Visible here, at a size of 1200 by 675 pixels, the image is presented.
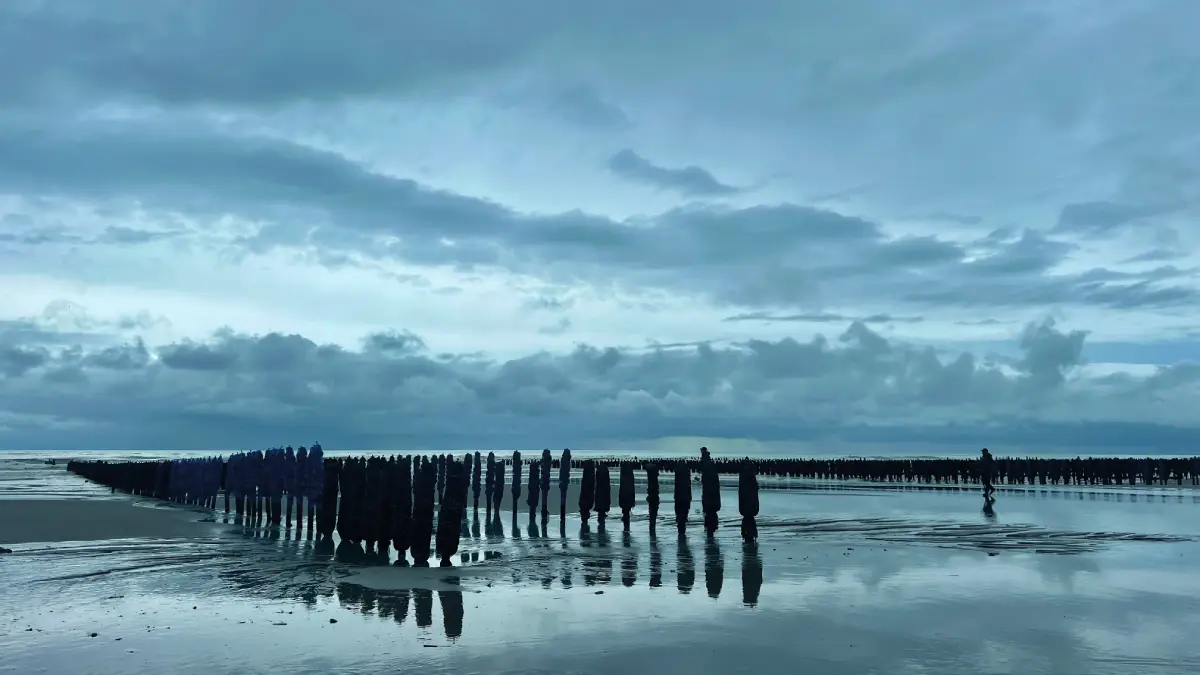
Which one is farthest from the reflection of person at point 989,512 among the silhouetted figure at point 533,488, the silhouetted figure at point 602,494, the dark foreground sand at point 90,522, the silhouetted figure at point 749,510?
the dark foreground sand at point 90,522

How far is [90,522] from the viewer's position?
94.5ft

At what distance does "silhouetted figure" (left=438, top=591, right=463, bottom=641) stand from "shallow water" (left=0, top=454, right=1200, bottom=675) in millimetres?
53

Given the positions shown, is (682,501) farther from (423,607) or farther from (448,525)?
(423,607)

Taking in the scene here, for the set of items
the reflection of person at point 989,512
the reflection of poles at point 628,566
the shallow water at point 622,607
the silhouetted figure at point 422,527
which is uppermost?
the silhouetted figure at point 422,527

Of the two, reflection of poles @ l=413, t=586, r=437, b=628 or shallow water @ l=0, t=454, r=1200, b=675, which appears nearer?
shallow water @ l=0, t=454, r=1200, b=675

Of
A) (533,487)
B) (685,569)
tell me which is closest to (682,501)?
(685,569)

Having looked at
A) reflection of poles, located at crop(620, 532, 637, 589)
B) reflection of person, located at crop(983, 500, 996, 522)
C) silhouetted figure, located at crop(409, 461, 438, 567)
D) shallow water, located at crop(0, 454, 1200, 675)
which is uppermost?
silhouetted figure, located at crop(409, 461, 438, 567)

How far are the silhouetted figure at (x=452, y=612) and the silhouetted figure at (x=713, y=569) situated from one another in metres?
4.11

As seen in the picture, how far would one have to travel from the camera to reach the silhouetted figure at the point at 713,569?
596 inches

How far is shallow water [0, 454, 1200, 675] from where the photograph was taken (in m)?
10.0

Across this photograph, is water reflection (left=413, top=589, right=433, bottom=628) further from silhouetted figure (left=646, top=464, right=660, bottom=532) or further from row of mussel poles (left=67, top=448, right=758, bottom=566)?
silhouetted figure (left=646, top=464, right=660, bottom=532)

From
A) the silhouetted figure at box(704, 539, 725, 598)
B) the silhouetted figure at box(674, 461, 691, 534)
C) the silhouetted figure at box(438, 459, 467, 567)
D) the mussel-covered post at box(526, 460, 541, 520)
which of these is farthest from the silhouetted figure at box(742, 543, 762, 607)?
the mussel-covered post at box(526, 460, 541, 520)

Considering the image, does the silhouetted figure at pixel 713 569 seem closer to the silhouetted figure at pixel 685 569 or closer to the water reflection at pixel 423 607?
the silhouetted figure at pixel 685 569

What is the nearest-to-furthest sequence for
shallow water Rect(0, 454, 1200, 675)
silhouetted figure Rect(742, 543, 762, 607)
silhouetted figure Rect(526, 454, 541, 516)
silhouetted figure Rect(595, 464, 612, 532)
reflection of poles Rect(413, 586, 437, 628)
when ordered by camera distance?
shallow water Rect(0, 454, 1200, 675) < reflection of poles Rect(413, 586, 437, 628) < silhouetted figure Rect(742, 543, 762, 607) < silhouetted figure Rect(595, 464, 612, 532) < silhouetted figure Rect(526, 454, 541, 516)
